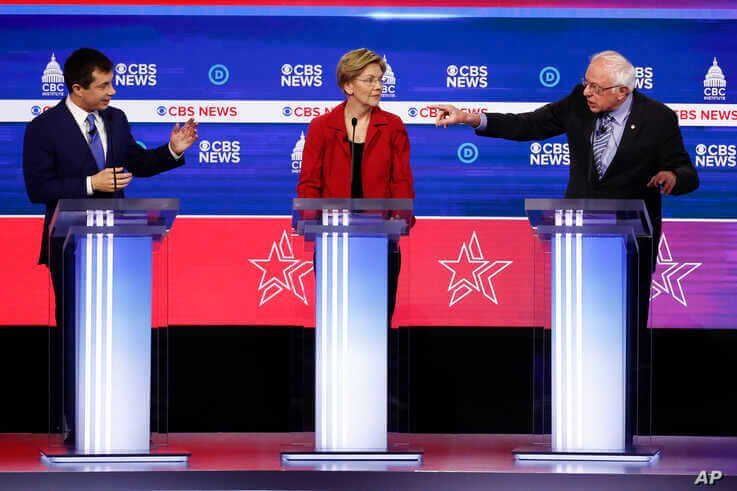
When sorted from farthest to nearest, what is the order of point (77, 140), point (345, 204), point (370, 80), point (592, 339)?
point (77, 140)
point (370, 80)
point (592, 339)
point (345, 204)

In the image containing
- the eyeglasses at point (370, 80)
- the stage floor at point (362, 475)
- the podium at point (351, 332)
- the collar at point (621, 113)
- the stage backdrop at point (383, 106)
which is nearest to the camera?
the stage floor at point (362, 475)

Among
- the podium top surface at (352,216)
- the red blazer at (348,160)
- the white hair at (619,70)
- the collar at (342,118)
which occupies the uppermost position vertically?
the white hair at (619,70)

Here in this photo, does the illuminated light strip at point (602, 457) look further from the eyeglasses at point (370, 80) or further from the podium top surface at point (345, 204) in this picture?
the eyeglasses at point (370, 80)

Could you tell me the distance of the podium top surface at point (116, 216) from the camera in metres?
4.75

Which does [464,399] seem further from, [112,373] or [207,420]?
[112,373]

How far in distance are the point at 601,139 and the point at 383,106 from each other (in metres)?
1.35

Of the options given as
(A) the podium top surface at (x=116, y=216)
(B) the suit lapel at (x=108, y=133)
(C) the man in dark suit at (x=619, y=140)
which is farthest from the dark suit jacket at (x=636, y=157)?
(B) the suit lapel at (x=108, y=133)

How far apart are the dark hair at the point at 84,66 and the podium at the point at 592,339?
2031mm

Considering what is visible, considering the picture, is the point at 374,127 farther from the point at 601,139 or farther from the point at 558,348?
the point at 558,348

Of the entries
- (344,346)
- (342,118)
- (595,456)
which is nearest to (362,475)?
(344,346)

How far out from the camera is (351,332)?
16.0ft

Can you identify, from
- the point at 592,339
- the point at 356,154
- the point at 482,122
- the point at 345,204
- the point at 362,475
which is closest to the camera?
the point at 362,475

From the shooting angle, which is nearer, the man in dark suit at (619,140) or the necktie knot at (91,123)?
the man in dark suit at (619,140)

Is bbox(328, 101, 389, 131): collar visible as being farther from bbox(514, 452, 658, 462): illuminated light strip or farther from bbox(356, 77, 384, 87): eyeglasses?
bbox(514, 452, 658, 462): illuminated light strip
